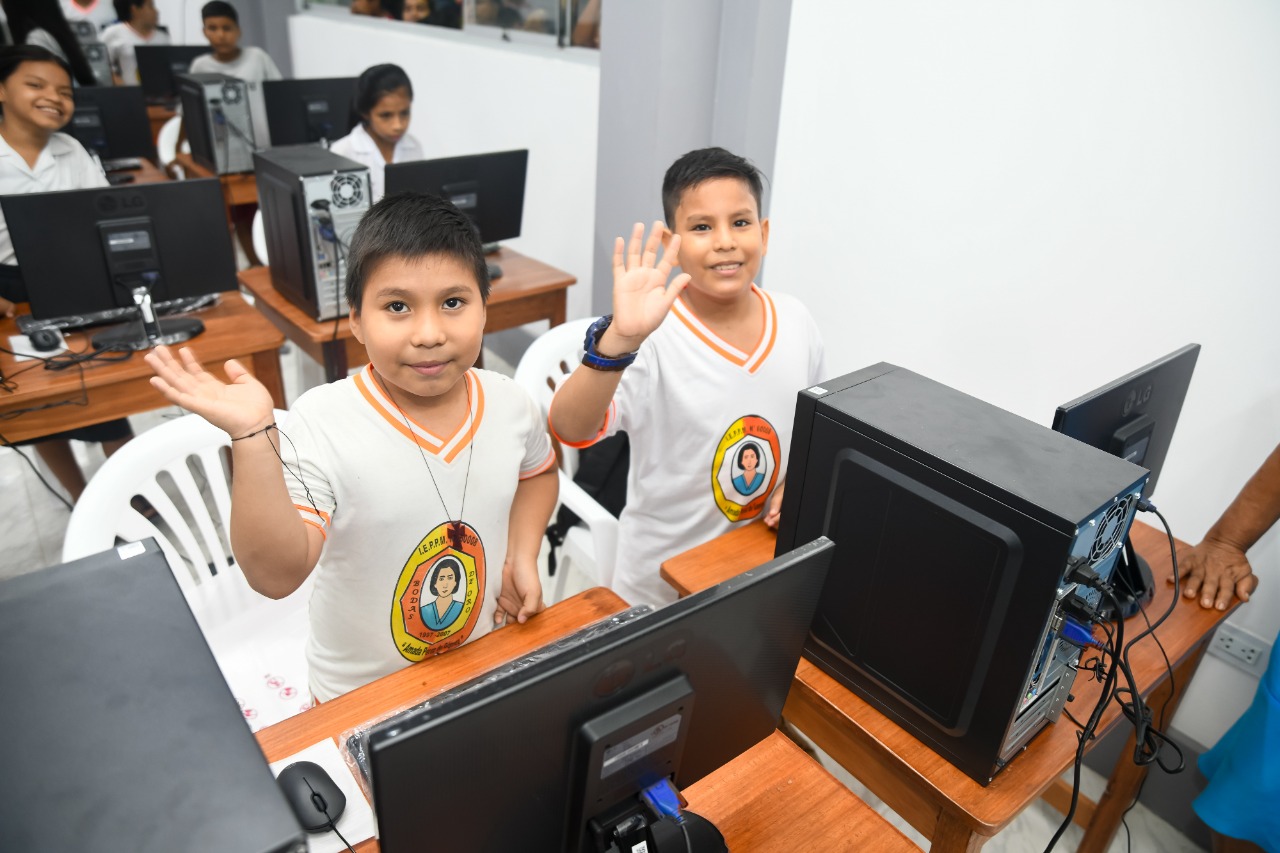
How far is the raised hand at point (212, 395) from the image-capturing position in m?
0.83

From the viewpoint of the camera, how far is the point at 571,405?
121cm

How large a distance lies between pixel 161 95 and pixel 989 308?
5.40 metres

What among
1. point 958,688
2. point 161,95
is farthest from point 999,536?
point 161,95

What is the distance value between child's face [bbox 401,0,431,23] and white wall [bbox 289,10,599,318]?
0.07m

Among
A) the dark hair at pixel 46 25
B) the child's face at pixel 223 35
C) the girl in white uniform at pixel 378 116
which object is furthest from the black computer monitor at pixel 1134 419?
the child's face at pixel 223 35

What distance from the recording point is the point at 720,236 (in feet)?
4.50

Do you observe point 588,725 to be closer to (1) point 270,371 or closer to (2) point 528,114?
(1) point 270,371

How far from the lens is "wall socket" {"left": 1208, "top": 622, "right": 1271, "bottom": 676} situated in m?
1.67

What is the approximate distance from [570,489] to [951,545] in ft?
3.16

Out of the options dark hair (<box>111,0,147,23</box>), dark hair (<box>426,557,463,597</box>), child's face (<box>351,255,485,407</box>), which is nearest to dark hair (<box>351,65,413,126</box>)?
child's face (<box>351,255,485,407</box>)

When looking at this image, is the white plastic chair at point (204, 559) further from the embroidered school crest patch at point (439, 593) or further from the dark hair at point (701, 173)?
the dark hair at point (701, 173)

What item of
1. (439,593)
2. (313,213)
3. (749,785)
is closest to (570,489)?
(439,593)

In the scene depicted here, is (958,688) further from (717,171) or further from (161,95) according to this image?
(161,95)

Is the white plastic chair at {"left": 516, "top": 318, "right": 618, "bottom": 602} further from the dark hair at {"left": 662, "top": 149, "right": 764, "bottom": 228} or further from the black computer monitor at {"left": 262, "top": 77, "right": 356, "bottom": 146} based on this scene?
the black computer monitor at {"left": 262, "top": 77, "right": 356, "bottom": 146}
